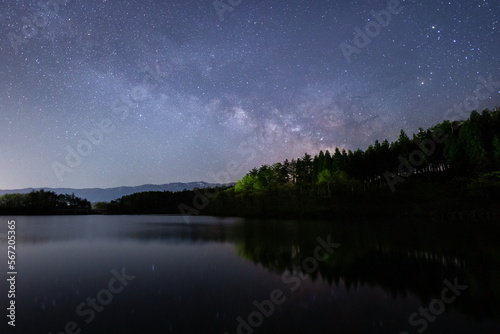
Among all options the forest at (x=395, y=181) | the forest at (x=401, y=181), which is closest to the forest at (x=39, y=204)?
the forest at (x=395, y=181)

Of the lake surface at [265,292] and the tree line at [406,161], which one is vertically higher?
the tree line at [406,161]

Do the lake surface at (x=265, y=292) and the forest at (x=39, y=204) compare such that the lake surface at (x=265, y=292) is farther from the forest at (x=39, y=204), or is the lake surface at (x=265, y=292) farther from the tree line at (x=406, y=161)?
the forest at (x=39, y=204)

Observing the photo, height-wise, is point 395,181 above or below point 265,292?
above

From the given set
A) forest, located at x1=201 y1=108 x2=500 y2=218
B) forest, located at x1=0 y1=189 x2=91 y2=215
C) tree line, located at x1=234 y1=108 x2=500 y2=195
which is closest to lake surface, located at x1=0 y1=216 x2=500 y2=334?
forest, located at x1=201 y1=108 x2=500 y2=218

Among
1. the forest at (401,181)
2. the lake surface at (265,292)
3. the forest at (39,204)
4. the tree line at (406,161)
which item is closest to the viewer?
the lake surface at (265,292)

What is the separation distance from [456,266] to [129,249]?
23.4 m

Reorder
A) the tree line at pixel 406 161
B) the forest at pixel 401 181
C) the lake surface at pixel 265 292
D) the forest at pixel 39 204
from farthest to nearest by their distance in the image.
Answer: the forest at pixel 39 204, the tree line at pixel 406 161, the forest at pixel 401 181, the lake surface at pixel 265 292

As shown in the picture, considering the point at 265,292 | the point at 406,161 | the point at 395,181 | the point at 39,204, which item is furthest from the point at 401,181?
the point at 39,204

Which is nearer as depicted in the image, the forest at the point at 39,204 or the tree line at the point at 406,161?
the tree line at the point at 406,161

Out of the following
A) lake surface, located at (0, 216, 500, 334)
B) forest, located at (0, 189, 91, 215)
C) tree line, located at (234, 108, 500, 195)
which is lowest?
lake surface, located at (0, 216, 500, 334)

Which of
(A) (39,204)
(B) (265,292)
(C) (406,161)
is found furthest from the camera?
(A) (39,204)

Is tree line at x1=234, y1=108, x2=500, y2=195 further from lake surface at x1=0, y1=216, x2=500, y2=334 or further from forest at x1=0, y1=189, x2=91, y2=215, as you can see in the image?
forest at x1=0, y1=189, x2=91, y2=215

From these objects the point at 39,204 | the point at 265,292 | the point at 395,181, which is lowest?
the point at 265,292

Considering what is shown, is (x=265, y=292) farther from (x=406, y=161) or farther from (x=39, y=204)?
(x=39, y=204)
